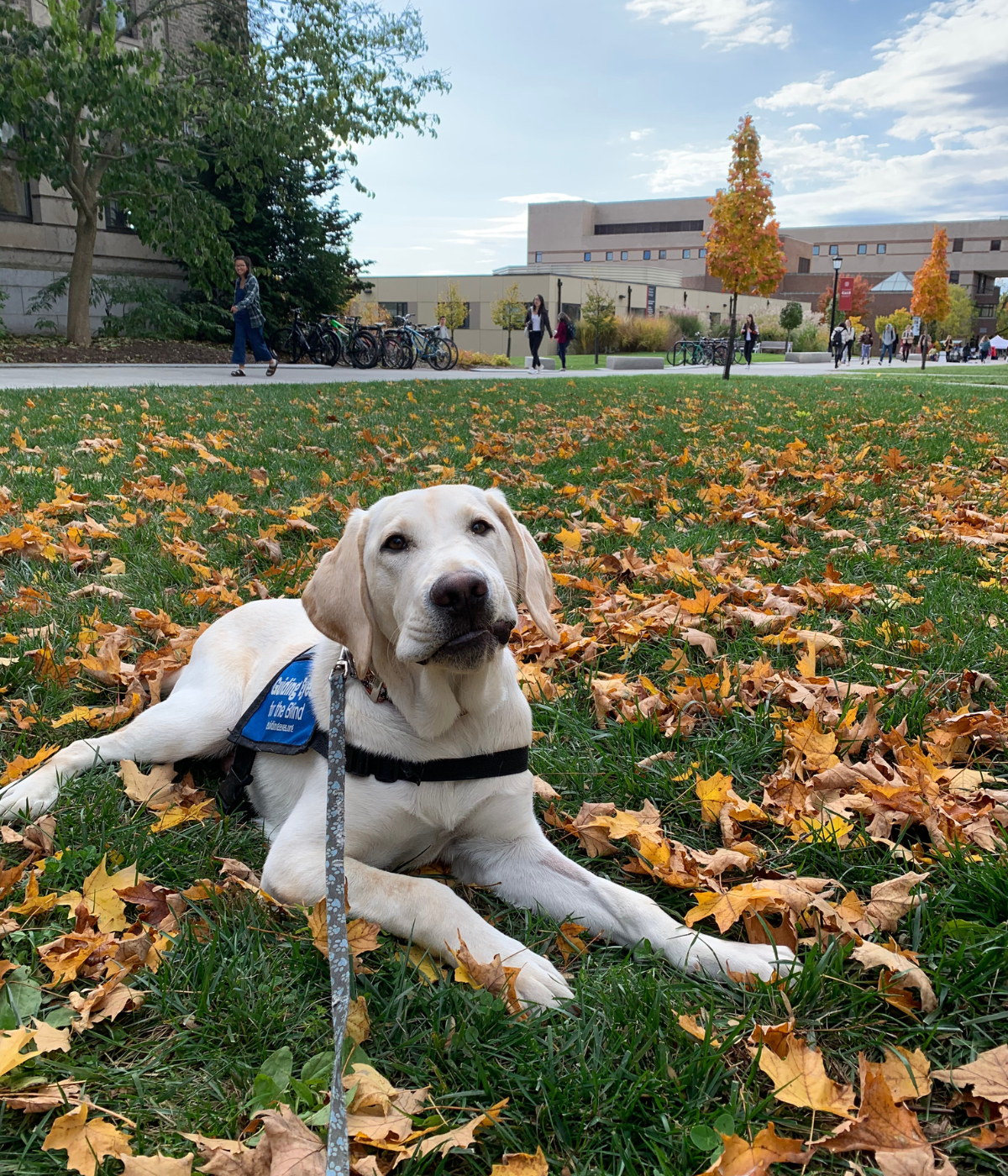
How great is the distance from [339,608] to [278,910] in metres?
0.86

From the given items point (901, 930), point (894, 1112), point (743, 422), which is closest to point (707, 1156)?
point (894, 1112)

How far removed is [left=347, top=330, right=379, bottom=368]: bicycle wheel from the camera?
85.6 feet

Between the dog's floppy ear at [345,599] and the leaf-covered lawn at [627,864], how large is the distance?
749mm

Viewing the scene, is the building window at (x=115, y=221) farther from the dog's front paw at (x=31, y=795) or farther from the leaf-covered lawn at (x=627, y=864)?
the dog's front paw at (x=31, y=795)

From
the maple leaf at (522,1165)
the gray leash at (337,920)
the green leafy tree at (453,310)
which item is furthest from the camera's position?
the green leafy tree at (453,310)

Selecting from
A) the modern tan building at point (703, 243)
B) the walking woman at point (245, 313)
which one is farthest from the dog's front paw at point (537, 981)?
the modern tan building at point (703, 243)

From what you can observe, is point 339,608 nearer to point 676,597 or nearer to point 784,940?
point 784,940

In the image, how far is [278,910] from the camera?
232cm

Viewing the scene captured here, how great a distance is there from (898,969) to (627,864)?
83 cm

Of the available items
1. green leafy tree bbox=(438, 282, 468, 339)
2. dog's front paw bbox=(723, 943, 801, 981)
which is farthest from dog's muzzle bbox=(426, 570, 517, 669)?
green leafy tree bbox=(438, 282, 468, 339)

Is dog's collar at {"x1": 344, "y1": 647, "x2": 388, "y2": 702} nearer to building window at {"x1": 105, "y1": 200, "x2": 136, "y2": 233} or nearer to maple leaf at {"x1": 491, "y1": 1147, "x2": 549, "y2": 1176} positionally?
maple leaf at {"x1": 491, "y1": 1147, "x2": 549, "y2": 1176}

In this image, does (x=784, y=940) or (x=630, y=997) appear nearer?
(x=630, y=997)

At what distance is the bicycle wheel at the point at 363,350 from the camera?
2608cm

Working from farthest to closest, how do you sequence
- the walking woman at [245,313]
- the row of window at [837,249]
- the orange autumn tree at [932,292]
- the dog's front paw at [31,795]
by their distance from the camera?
the row of window at [837,249]
the orange autumn tree at [932,292]
the walking woman at [245,313]
the dog's front paw at [31,795]
